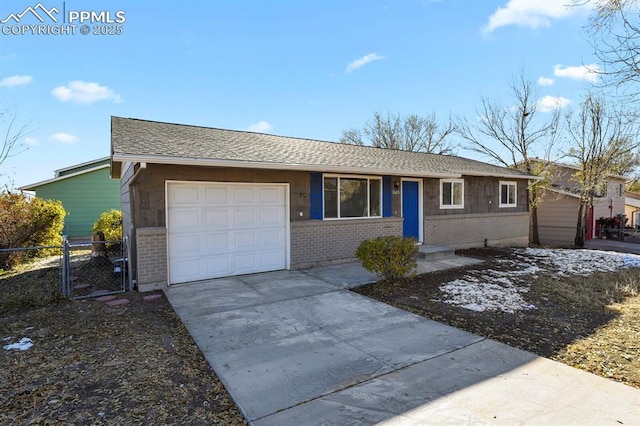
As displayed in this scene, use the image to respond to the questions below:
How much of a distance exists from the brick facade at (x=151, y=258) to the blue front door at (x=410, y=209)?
723 cm

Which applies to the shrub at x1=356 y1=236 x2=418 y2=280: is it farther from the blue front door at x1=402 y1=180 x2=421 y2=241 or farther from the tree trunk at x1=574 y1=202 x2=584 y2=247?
the tree trunk at x1=574 y1=202 x2=584 y2=247

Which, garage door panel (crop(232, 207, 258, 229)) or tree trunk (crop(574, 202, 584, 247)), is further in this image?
tree trunk (crop(574, 202, 584, 247))

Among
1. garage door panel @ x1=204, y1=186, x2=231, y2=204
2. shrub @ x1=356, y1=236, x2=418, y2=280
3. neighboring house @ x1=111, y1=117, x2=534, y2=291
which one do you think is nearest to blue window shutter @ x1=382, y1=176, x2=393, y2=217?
neighboring house @ x1=111, y1=117, x2=534, y2=291

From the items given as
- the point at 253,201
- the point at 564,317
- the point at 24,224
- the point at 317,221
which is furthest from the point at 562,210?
the point at 24,224

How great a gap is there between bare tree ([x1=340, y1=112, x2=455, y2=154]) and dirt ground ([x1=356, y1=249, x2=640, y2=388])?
875 inches

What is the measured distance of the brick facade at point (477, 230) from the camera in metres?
11.9

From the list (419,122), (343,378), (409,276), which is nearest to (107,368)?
(343,378)

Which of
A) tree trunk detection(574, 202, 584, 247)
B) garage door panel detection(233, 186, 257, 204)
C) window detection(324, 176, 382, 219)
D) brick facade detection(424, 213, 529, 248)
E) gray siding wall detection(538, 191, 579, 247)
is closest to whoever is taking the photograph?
garage door panel detection(233, 186, 257, 204)

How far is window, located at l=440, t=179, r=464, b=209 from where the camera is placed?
1219cm

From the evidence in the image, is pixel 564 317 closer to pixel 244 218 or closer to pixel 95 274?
pixel 244 218

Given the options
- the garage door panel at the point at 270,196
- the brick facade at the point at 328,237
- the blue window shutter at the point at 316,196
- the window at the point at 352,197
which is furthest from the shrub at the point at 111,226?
the window at the point at 352,197

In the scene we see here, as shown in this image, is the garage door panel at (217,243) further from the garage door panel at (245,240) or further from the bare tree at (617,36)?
the bare tree at (617,36)

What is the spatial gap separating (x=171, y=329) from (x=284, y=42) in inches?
424

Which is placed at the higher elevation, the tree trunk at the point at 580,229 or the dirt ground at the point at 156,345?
the tree trunk at the point at 580,229
